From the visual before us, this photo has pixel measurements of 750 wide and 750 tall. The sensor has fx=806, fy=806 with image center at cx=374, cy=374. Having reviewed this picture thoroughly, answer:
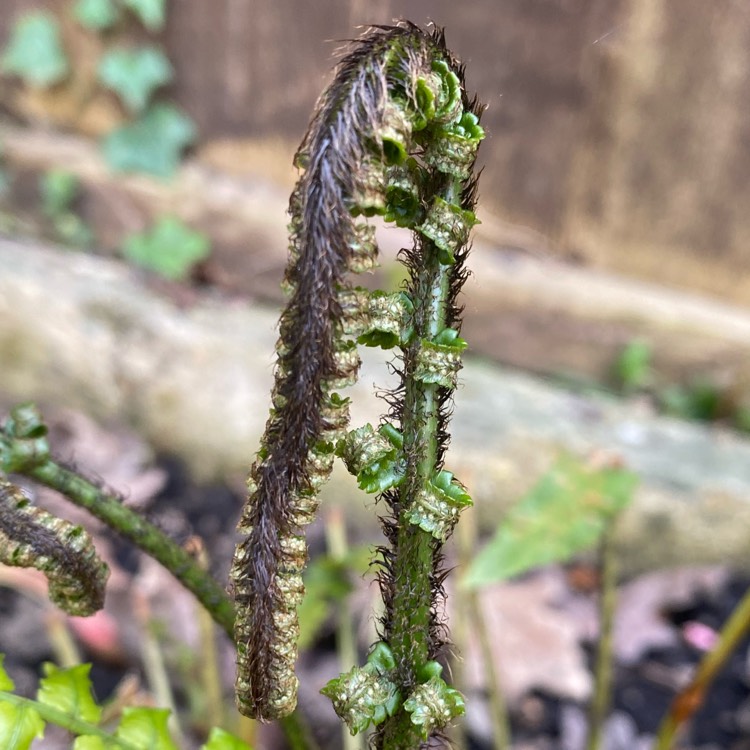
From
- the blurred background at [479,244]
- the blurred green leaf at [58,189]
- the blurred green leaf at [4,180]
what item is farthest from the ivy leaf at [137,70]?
the blurred green leaf at [4,180]

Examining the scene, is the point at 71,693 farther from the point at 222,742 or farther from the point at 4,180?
the point at 4,180

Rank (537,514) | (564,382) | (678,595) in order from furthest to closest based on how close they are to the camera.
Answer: (564,382), (678,595), (537,514)

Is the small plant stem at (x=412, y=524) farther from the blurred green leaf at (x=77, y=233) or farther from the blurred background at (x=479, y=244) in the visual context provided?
the blurred green leaf at (x=77, y=233)

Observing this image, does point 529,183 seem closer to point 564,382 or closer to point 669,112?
point 669,112

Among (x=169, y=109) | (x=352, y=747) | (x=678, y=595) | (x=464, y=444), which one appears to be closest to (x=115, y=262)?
(x=169, y=109)

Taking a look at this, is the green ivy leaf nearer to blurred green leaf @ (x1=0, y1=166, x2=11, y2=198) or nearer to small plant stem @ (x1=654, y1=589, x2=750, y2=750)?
blurred green leaf @ (x1=0, y1=166, x2=11, y2=198)

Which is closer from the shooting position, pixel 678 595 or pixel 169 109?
pixel 678 595
